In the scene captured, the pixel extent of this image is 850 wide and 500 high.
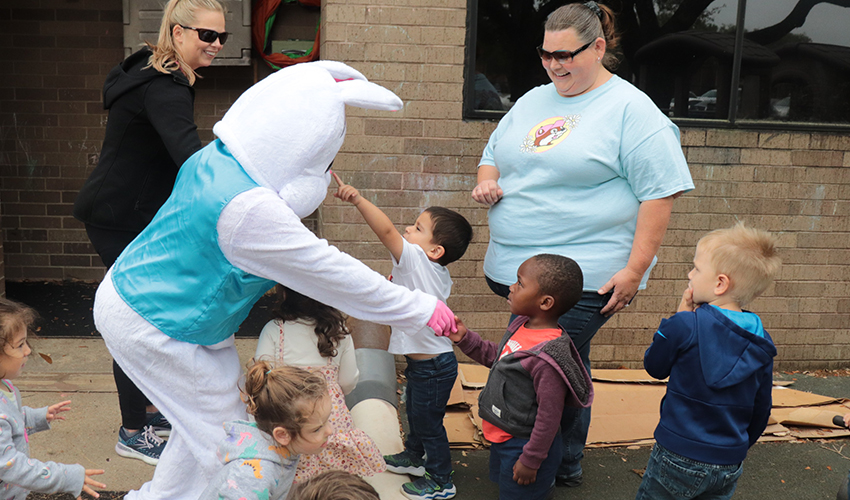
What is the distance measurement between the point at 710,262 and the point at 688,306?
195 millimetres

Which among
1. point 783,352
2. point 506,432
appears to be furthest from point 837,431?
point 506,432

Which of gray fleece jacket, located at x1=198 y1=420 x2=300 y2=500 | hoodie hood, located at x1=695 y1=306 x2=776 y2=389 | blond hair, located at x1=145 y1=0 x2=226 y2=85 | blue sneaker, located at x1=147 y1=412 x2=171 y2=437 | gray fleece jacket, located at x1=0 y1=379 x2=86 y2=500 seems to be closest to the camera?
gray fleece jacket, located at x1=198 y1=420 x2=300 y2=500

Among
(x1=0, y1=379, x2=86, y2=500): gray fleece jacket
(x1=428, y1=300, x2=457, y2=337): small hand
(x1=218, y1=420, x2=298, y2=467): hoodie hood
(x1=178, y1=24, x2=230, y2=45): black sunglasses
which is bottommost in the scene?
(x1=0, y1=379, x2=86, y2=500): gray fleece jacket

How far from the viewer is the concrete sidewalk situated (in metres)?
3.37

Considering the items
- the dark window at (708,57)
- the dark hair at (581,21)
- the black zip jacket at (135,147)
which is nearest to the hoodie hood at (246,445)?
the black zip jacket at (135,147)

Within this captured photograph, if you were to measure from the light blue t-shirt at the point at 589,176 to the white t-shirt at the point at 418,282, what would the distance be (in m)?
0.30

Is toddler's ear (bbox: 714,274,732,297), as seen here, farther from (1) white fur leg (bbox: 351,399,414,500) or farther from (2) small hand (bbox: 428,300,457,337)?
(1) white fur leg (bbox: 351,399,414,500)

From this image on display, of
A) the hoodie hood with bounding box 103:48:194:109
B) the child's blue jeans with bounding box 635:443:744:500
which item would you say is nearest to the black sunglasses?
the hoodie hood with bounding box 103:48:194:109

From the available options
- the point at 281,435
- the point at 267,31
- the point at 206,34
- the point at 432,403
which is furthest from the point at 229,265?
the point at 267,31

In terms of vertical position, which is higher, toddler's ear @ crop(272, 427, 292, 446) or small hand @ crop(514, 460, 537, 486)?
toddler's ear @ crop(272, 427, 292, 446)

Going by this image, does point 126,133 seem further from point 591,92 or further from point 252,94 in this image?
point 591,92

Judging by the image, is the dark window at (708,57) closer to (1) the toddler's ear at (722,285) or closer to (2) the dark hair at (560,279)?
(2) the dark hair at (560,279)

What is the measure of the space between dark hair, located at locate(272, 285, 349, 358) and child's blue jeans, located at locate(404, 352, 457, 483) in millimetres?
408

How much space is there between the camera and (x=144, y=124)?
314 centimetres
